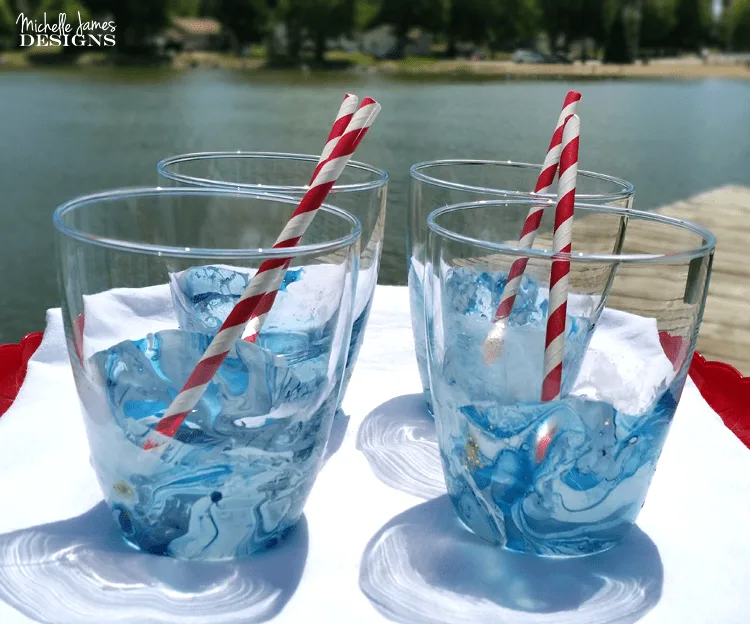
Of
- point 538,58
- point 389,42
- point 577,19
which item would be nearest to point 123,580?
point 538,58

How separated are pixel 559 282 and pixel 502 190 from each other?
0.57 feet

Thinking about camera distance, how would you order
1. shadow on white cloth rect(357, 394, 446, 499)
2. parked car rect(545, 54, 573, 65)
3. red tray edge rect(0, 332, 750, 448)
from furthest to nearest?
parked car rect(545, 54, 573, 65), red tray edge rect(0, 332, 750, 448), shadow on white cloth rect(357, 394, 446, 499)

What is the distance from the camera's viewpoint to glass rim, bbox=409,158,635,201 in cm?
55

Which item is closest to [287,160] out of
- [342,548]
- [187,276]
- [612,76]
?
[187,276]

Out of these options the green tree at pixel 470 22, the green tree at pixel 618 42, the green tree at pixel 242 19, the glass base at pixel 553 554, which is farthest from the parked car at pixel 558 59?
the glass base at pixel 553 554

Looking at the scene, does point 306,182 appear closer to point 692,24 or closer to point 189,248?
point 189,248

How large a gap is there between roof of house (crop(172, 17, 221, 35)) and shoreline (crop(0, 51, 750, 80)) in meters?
0.79

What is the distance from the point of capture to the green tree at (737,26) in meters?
11.9

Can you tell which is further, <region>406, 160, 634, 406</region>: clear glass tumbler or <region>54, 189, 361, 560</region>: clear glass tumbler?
<region>406, 160, 634, 406</region>: clear glass tumbler

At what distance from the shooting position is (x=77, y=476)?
1.68ft

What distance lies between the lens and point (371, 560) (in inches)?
17.8

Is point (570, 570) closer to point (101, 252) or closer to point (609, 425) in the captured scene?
point (609, 425)

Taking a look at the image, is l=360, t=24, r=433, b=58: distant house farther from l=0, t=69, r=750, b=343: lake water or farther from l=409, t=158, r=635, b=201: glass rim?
l=409, t=158, r=635, b=201: glass rim

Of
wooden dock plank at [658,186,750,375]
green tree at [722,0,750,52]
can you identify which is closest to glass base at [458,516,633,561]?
wooden dock plank at [658,186,750,375]
